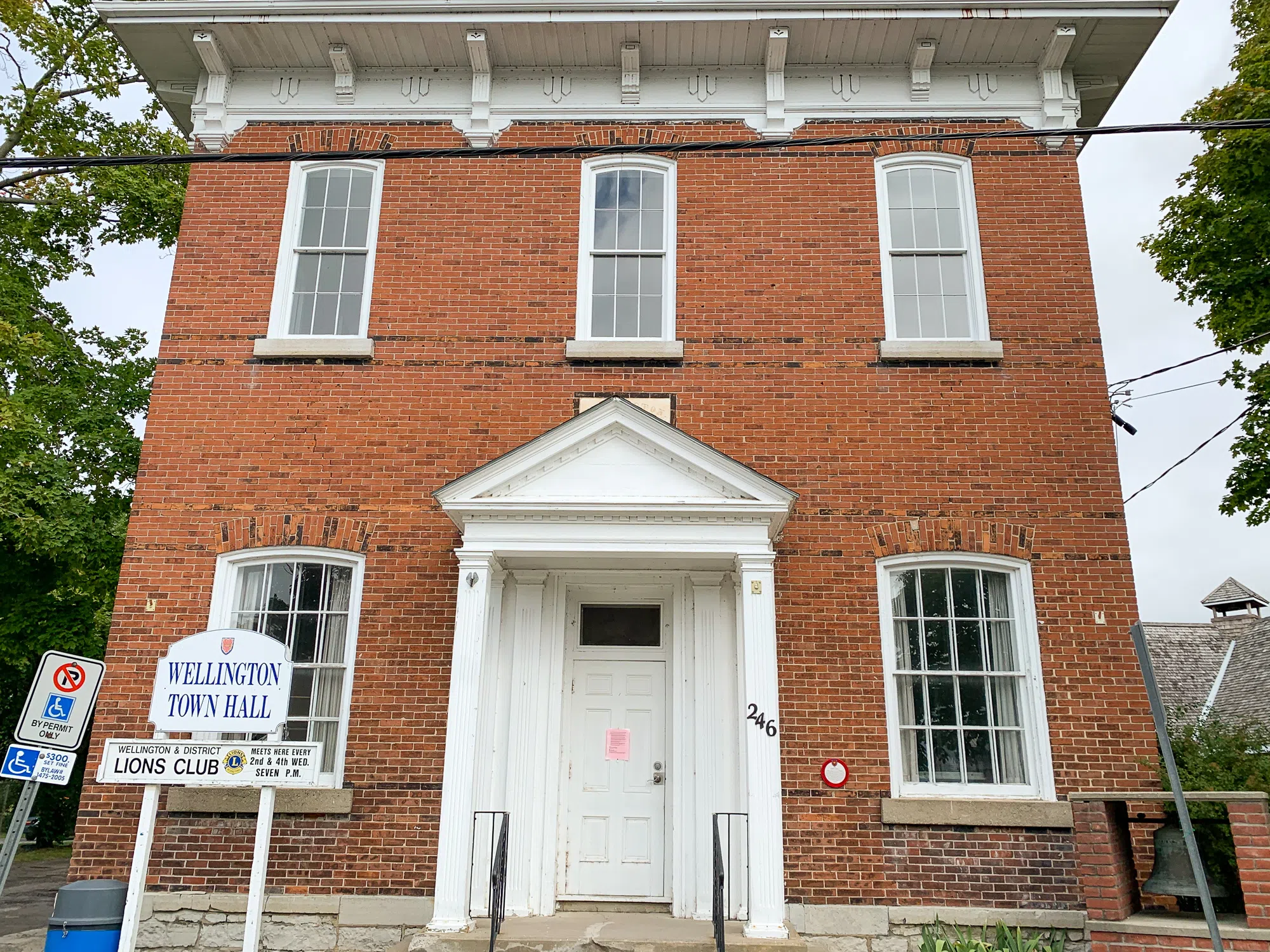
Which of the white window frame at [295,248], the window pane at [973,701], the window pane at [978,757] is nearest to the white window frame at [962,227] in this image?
the window pane at [973,701]

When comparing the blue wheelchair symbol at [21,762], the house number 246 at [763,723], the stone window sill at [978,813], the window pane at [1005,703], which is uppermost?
the window pane at [1005,703]

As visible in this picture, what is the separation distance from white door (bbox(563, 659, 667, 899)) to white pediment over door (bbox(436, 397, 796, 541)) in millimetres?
1713

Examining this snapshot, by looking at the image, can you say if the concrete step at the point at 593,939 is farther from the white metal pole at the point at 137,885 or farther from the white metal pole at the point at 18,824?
the white metal pole at the point at 18,824

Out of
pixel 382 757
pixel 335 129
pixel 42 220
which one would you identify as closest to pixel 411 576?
pixel 382 757

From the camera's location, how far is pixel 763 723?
7.17 metres

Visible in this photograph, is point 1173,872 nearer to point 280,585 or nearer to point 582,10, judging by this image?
point 280,585

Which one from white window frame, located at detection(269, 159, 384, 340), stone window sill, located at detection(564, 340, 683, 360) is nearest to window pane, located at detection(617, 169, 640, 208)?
stone window sill, located at detection(564, 340, 683, 360)

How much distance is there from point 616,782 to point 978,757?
309 centimetres

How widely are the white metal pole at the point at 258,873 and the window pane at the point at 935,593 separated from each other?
5486 mm

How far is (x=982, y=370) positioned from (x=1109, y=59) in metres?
3.69

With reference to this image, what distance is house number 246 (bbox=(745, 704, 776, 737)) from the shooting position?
7.16m

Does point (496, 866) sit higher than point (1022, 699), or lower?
lower

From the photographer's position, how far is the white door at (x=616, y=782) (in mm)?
7773

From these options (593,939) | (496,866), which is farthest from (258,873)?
(593,939)
